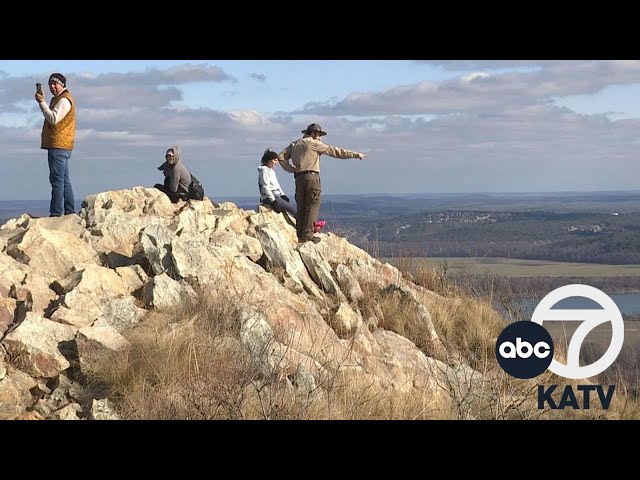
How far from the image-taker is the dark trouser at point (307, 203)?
12695mm

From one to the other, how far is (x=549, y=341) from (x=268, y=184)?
6537mm

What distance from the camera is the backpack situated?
48.9ft

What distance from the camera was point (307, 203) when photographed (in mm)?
12859

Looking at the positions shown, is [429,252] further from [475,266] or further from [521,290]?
[521,290]

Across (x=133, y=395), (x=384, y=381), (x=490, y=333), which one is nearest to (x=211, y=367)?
(x=133, y=395)

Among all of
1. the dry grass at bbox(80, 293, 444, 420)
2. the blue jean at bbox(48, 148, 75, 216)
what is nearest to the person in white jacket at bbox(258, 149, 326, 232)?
the blue jean at bbox(48, 148, 75, 216)

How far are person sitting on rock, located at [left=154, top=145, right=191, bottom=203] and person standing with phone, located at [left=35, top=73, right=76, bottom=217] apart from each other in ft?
9.32

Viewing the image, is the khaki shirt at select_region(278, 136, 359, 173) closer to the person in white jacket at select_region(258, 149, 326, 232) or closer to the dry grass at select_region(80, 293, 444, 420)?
the person in white jacket at select_region(258, 149, 326, 232)

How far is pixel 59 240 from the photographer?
10.0 m

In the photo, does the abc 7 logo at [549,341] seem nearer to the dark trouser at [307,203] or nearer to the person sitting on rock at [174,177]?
the dark trouser at [307,203]

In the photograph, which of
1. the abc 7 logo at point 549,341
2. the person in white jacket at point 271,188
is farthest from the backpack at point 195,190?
the abc 7 logo at point 549,341

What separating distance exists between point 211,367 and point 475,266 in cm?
838

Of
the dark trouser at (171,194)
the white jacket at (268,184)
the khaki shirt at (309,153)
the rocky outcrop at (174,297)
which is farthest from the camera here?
the dark trouser at (171,194)

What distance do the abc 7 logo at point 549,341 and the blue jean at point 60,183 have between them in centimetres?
699
